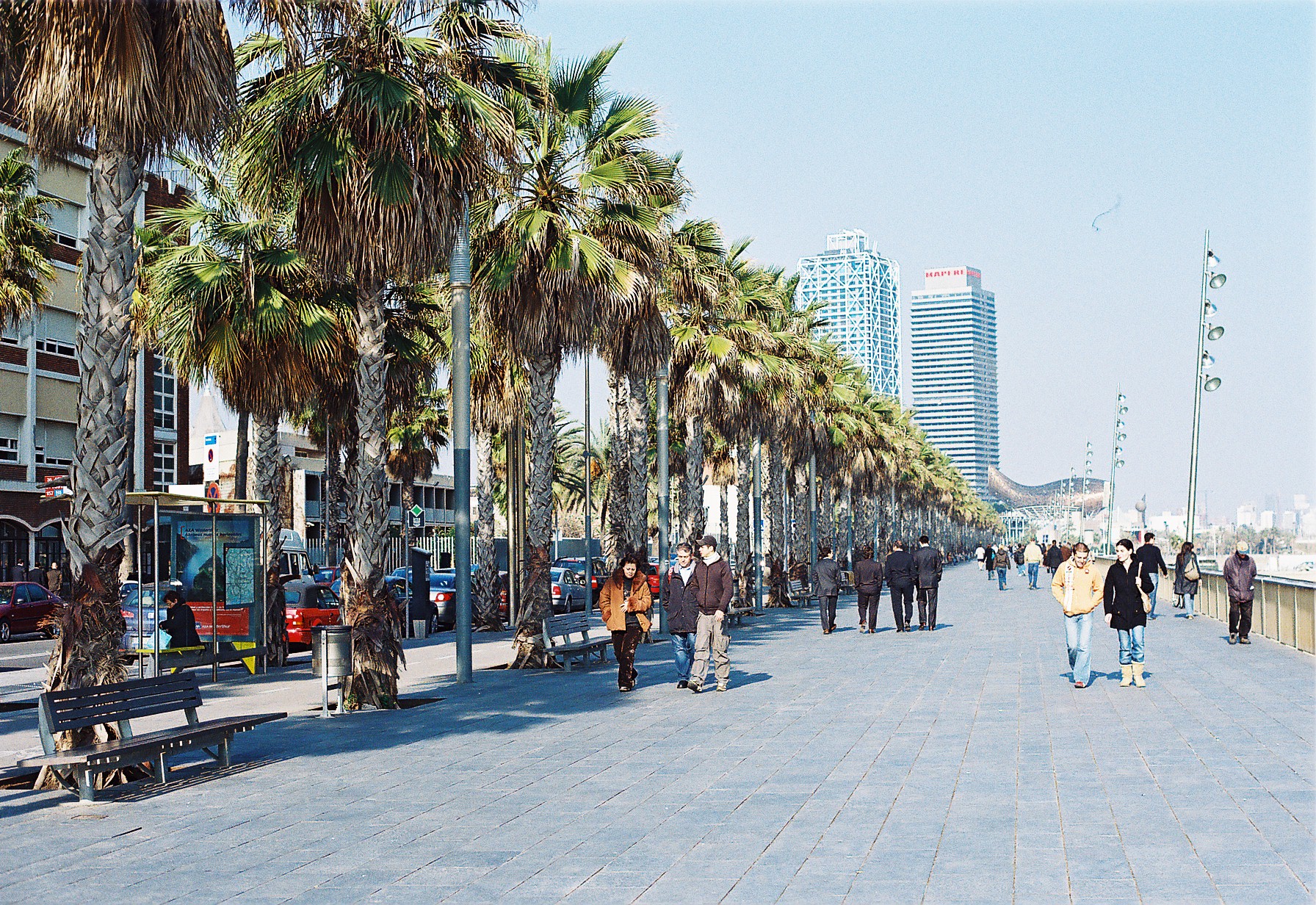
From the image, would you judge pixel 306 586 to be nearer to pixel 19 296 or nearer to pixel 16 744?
pixel 19 296

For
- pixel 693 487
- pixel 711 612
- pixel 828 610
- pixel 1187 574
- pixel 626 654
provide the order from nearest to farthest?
1. pixel 711 612
2. pixel 626 654
3. pixel 828 610
4. pixel 1187 574
5. pixel 693 487

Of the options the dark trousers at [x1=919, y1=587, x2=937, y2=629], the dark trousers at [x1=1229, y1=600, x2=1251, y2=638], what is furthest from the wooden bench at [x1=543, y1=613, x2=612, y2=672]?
the dark trousers at [x1=1229, y1=600, x2=1251, y2=638]

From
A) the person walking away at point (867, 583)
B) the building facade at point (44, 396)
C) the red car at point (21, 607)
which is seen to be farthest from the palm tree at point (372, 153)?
Answer: the building facade at point (44, 396)

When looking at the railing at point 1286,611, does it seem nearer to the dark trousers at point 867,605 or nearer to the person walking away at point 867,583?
the person walking away at point 867,583

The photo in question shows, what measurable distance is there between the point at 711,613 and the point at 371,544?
4038 mm

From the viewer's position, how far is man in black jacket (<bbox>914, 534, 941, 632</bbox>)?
27.6 m

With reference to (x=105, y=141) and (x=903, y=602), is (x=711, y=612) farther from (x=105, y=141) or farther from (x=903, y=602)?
(x=903, y=602)

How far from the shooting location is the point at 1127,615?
1622cm

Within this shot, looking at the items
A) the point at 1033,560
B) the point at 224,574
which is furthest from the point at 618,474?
the point at 1033,560

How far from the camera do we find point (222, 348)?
65.4 feet

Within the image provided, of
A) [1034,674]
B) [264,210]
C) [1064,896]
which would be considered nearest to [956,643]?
[1034,674]

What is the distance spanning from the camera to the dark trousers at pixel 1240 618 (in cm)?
2291

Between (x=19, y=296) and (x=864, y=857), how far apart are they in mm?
24088

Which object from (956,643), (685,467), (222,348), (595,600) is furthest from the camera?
(595,600)
